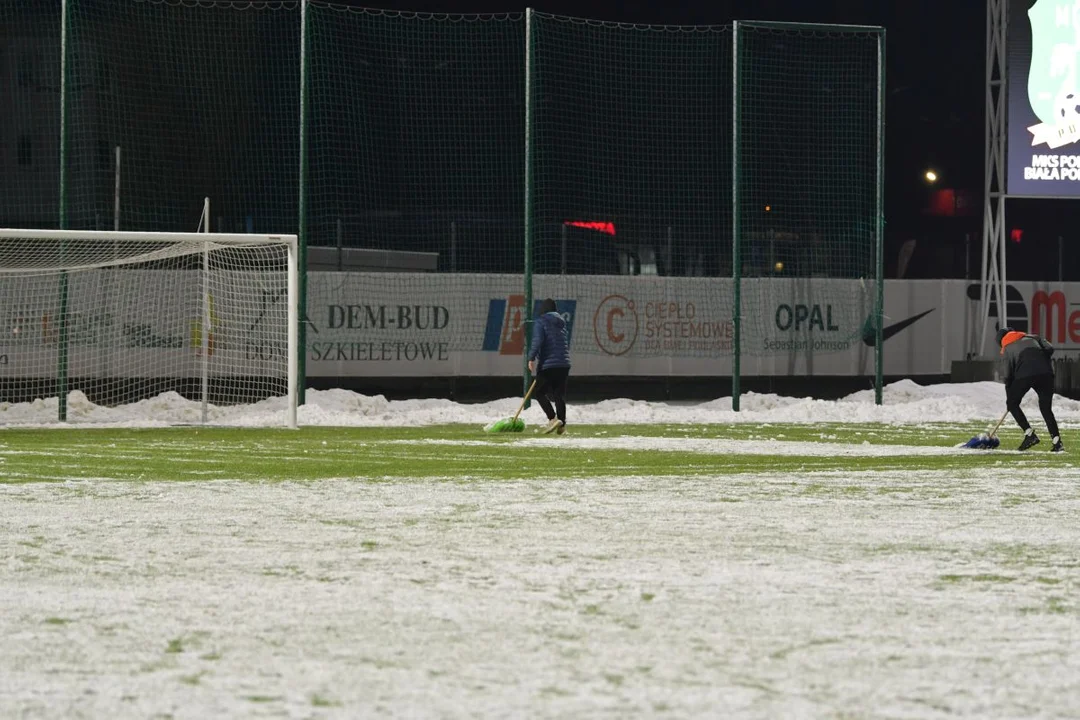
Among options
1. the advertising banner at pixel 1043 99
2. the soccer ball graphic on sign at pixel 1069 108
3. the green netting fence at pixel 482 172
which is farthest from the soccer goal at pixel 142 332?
the soccer ball graphic on sign at pixel 1069 108

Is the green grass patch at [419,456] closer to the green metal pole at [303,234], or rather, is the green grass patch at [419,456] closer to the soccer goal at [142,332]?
the green metal pole at [303,234]

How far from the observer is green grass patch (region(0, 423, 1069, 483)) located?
13094 millimetres

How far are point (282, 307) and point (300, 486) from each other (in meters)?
11.7

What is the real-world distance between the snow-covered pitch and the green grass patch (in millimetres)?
1267

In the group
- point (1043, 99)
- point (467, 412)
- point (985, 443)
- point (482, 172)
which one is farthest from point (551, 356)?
point (482, 172)

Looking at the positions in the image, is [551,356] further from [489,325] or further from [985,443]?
[489,325]

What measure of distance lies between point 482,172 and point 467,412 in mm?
14326

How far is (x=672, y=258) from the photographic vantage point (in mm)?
27188

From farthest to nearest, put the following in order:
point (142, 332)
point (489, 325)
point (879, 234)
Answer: point (489, 325), point (879, 234), point (142, 332)

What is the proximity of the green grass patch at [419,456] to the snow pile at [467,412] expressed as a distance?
125 cm

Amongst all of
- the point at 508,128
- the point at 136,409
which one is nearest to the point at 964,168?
the point at 508,128

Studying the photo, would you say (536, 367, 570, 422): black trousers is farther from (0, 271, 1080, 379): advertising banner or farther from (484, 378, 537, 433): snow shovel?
(0, 271, 1080, 379): advertising banner

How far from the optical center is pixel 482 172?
35062 millimetres

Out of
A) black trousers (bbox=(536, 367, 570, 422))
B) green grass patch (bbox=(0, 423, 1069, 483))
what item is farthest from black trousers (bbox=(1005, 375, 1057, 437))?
black trousers (bbox=(536, 367, 570, 422))
